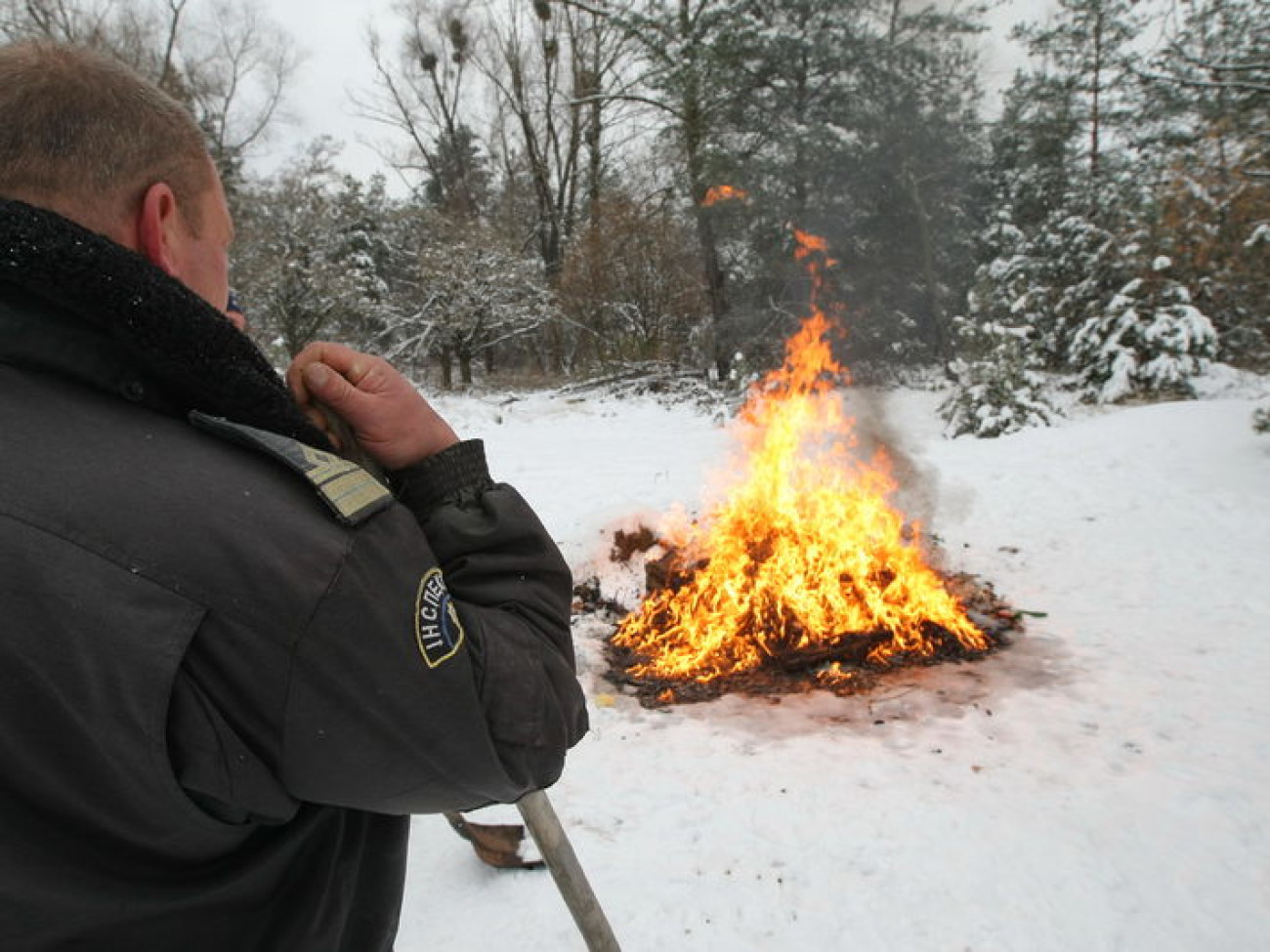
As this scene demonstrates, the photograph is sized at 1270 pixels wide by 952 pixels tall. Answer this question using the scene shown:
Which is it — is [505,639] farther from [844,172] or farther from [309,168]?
[309,168]

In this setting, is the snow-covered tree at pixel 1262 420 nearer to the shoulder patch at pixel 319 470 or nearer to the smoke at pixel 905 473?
the smoke at pixel 905 473

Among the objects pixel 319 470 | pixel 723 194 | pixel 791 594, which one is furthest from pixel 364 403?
pixel 723 194

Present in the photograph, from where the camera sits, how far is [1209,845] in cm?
300

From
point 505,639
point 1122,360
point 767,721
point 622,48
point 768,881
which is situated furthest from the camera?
point 622,48

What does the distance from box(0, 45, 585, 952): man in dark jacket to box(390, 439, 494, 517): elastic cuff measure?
15cm

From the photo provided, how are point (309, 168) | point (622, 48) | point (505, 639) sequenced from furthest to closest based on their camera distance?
point (622, 48)
point (309, 168)
point (505, 639)

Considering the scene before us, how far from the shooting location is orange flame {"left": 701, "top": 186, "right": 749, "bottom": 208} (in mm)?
14812

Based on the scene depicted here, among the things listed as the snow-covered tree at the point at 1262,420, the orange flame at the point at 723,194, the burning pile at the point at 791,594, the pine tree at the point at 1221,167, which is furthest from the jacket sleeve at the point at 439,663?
the orange flame at the point at 723,194

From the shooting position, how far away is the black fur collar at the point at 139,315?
84 centimetres

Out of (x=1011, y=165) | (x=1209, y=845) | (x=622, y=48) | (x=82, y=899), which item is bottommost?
(x=1209, y=845)

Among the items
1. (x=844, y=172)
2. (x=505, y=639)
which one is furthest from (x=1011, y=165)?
(x=505, y=639)

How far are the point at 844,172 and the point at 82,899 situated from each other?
15005mm

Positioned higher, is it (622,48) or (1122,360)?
(622,48)

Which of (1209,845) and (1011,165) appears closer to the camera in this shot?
(1209,845)
